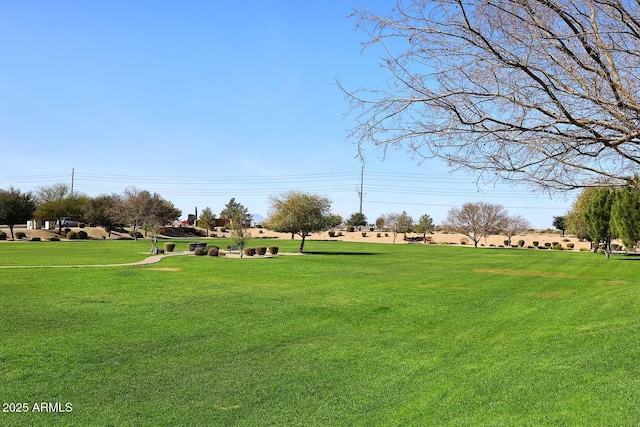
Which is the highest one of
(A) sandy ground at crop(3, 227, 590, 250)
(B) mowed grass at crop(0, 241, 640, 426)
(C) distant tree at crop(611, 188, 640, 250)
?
(C) distant tree at crop(611, 188, 640, 250)

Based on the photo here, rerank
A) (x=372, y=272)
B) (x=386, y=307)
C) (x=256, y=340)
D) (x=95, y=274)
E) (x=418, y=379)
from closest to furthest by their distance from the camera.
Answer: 1. (x=418, y=379)
2. (x=256, y=340)
3. (x=386, y=307)
4. (x=95, y=274)
5. (x=372, y=272)

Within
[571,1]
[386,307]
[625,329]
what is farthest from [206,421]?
[386,307]

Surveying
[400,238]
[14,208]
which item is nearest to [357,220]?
[400,238]

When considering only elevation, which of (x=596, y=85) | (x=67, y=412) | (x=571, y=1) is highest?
(x=571, y=1)

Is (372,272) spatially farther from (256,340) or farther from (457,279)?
(256,340)

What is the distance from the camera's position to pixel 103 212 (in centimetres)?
9581

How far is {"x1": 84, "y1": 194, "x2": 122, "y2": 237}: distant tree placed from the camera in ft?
310

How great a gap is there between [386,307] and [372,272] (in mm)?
15302

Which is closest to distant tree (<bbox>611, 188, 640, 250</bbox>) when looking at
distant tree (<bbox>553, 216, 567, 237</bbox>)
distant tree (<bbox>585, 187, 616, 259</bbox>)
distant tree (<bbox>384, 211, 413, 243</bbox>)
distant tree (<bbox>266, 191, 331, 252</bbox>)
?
distant tree (<bbox>585, 187, 616, 259</bbox>)

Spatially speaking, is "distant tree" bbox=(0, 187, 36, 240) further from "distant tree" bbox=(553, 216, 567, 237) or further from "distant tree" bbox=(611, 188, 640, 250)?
"distant tree" bbox=(553, 216, 567, 237)

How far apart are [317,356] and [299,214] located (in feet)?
155

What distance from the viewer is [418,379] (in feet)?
33.6

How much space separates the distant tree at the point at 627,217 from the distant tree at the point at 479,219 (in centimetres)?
4048

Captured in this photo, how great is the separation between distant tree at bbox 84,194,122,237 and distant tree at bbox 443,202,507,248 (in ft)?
196
